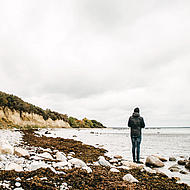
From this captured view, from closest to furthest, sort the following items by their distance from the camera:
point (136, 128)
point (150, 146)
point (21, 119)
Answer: point (136, 128), point (150, 146), point (21, 119)

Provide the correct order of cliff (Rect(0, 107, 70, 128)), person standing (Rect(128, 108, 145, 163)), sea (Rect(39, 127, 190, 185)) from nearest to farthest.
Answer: person standing (Rect(128, 108, 145, 163)) → sea (Rect(39, 127, 190, 185)) → cliff (Rect(0, 107, 70, 128))

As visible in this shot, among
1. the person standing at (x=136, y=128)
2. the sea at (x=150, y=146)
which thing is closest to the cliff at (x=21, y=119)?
the sea at (x=150, y=146)

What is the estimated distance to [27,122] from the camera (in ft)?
126

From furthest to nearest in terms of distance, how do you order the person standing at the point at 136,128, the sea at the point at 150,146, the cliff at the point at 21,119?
the cliff at the point at 21,119 < the sea at the point at 150,146 < the person standing at the point at 136,128

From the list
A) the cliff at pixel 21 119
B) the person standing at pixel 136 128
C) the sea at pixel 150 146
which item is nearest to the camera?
the person standing at pixel 136 128

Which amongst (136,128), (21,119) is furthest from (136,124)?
(21,119)

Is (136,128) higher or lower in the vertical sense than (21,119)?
higher

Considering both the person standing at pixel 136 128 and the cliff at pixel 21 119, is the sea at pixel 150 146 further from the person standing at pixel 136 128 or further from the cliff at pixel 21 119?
the cliff at pixel 21 119

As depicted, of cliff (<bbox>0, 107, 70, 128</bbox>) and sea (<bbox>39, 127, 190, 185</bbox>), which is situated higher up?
cliff (<bbox>0, 107, 70, 128</bbox>)

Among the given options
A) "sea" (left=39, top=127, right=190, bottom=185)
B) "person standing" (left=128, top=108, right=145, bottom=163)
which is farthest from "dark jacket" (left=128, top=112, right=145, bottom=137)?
"sea" (left=39, top=127, right=190, bottom=185)

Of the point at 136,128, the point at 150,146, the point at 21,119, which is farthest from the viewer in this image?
the point at 21,119

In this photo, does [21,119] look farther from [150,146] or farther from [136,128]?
[136,128]

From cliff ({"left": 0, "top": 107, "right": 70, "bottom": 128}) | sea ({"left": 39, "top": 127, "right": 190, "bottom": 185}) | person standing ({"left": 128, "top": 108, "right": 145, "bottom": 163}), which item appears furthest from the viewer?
cliff ({"left": 0, "top": 107, "right": 70, "bottom": 128})

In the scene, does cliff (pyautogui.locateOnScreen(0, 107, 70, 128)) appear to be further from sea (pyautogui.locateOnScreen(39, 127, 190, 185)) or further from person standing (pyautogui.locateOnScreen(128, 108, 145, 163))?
person standing (pyautogui.locateOnScreen(128, 108, 145, 163))
